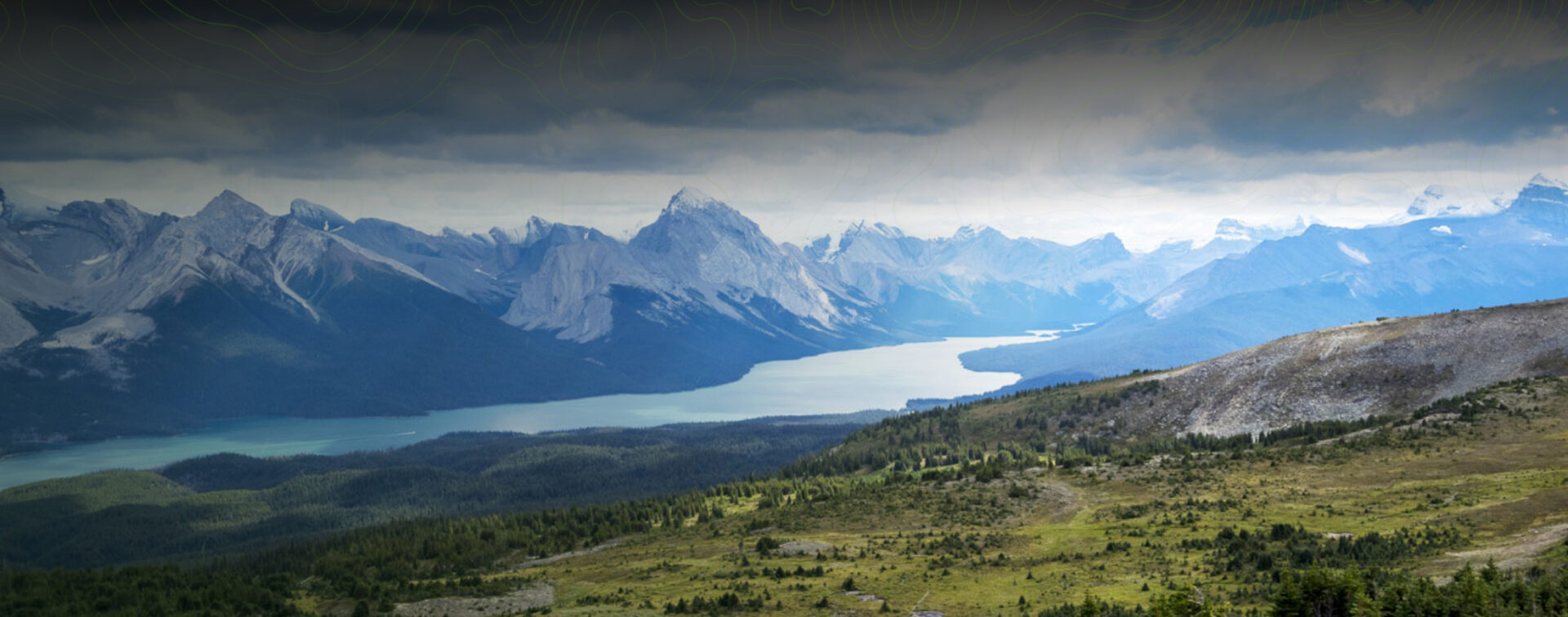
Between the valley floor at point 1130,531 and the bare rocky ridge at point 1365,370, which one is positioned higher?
the bare rocky ridge at point 1365,370

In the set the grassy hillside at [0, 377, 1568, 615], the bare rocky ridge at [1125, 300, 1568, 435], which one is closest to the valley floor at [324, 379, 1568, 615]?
the grassy hillside at [0, 377, 1568, 615]

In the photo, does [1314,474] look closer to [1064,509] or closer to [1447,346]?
[1064,509]

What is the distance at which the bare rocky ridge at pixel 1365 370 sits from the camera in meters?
137

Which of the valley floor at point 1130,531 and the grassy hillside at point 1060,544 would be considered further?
the valley floor at point 1130,531

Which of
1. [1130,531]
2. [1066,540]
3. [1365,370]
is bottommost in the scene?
[1066,540]

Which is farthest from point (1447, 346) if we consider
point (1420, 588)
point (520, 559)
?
point (520, 559)

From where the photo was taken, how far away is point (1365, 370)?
148625 millimetres

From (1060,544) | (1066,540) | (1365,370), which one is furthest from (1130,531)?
(1365,370)

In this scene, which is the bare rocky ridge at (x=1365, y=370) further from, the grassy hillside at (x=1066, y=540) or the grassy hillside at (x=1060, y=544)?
the grassy hillside at (x=1066, y=540)

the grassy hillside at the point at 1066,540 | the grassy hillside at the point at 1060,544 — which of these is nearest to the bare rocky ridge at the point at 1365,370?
the grassy hillside at the point at 1060,544

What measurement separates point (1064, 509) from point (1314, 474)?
26005 mm

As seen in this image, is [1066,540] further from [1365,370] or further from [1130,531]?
[1365,370]

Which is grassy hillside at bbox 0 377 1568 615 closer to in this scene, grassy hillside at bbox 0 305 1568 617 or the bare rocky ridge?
grassy hillside at bbox 0 305 1568 617

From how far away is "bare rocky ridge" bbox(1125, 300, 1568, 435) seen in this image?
450ft
